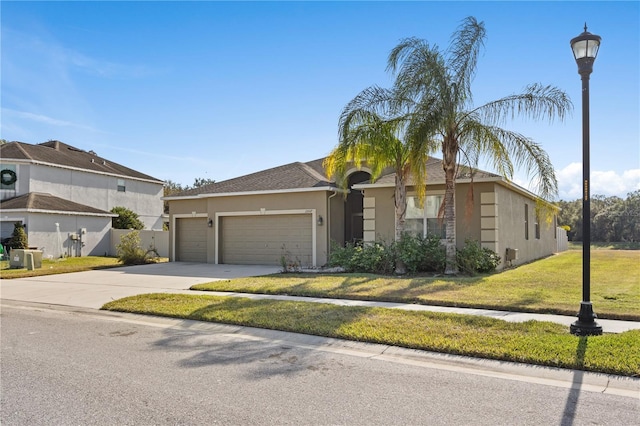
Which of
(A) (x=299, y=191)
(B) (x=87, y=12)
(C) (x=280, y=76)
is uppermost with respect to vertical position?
(B) (x=87, y=12)

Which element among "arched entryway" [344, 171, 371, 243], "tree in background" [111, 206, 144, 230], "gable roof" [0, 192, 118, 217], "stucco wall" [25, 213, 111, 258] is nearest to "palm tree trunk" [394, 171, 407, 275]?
"arched entryway" [344, 171, 371, 243]

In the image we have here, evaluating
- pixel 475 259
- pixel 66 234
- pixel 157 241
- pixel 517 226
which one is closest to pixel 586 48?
pixel 475 259

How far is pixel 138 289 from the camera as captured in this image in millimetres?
12367

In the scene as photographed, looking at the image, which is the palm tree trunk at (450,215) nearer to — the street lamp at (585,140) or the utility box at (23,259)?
the street lamp at (585,140)

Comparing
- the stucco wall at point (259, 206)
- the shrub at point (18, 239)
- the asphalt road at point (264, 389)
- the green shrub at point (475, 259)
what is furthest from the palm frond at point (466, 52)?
the shrub at point (18, 239)

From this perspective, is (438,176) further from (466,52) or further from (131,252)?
(131,252)

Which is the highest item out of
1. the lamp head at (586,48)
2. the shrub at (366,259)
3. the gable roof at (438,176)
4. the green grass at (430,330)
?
the lamp head at (586,48)

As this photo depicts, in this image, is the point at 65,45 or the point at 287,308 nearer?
the point at 287,308

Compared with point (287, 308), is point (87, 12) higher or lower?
higher

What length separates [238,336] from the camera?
717 cm

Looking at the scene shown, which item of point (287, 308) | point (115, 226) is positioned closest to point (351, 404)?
point (287, 308)

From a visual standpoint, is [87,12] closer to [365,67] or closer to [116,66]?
[116,66]

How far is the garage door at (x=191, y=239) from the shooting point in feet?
70.3

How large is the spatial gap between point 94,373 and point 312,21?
10159 millimetres
